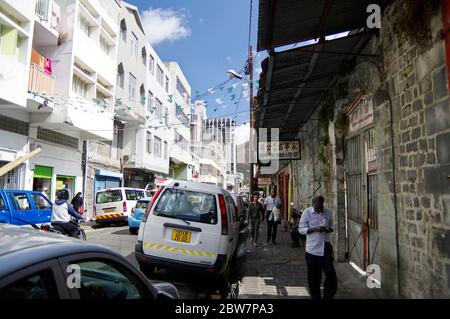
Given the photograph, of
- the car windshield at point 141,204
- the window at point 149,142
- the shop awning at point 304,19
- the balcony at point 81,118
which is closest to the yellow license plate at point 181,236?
the shop awning at point 304,19

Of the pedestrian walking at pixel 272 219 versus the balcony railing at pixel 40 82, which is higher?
the balcony railing at pixel 40 82

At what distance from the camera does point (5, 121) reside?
14.7 m

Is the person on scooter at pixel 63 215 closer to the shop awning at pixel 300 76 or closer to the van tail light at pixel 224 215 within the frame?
the van tail light at pixel 224 215

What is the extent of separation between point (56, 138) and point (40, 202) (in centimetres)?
733

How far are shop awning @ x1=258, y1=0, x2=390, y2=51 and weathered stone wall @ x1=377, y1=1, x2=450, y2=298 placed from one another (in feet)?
1.68

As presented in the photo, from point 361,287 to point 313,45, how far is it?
14.5 feet

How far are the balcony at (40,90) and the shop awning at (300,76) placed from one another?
9.21 m

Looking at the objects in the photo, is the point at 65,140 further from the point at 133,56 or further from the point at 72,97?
the point at 133,56

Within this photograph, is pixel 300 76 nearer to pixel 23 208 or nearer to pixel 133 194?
pixel 23 208

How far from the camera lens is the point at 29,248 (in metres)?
1.89

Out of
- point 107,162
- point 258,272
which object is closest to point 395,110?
point 258,272

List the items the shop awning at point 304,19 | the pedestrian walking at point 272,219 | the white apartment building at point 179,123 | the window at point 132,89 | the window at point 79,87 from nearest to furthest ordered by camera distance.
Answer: the shop awning at point 304,19 → the pedestrian walking at point 272,219 → the window at point 79,87 → the window at point 132,89 → the white apartment building at point 179,123

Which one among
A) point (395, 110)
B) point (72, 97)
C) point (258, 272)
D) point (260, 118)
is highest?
point (72, 97)

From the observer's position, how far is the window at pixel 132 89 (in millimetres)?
26225
